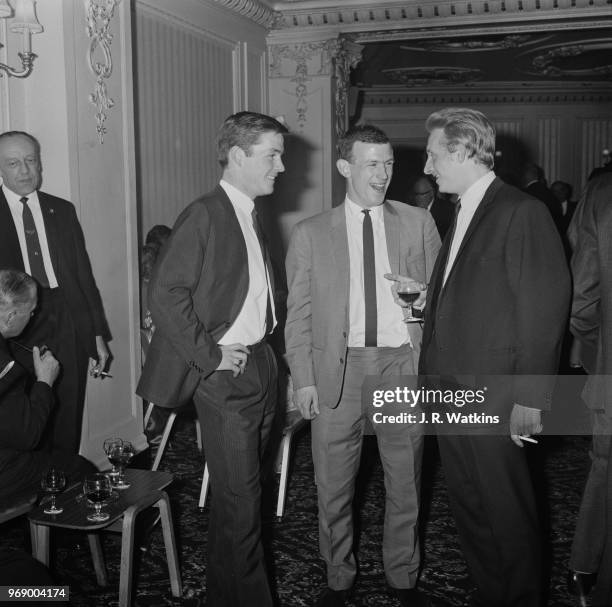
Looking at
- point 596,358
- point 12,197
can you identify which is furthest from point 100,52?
point 596,358

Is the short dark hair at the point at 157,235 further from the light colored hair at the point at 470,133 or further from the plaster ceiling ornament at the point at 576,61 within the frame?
the plaster ceiling ornament at the point at 576,61

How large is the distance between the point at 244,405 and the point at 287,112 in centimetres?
501

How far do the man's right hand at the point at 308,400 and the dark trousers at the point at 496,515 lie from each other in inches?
18.2

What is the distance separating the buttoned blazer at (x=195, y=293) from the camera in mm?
2469

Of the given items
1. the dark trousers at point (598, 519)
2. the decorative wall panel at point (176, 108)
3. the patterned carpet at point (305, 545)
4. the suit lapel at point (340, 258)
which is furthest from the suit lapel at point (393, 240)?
the decorative wall panel at point (176, 108)

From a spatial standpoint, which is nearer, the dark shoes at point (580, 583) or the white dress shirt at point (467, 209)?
the white dress shirt at point (467, 209)

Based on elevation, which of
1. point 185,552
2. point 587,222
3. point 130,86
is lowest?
point 185,552

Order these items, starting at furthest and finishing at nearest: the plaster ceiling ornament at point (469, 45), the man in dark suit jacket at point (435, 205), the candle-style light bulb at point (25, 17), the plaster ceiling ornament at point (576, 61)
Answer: the plaster ceiling ornament at point (576, 61) < the plaster ceiling ornament at point (469, 45) < the man in dark suit jacket at point (435, 205) < the candle-style light bulb at point (25, 17)

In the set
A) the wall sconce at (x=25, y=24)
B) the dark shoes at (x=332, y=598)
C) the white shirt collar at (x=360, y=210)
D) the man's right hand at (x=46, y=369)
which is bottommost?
the dark shoes at (x=332, y=598)

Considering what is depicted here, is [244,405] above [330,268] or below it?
below

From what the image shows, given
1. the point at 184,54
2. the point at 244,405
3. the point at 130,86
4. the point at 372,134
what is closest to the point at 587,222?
the point at 372,134

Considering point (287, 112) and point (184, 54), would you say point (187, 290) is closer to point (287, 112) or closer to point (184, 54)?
point (184, 54)

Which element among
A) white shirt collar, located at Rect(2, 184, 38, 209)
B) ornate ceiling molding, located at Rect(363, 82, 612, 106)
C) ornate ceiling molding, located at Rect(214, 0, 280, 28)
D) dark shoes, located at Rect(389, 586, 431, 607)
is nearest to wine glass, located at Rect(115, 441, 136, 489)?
dark shoes, located at Rect(389, 586, 431, 607)

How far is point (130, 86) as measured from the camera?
4184 mm
